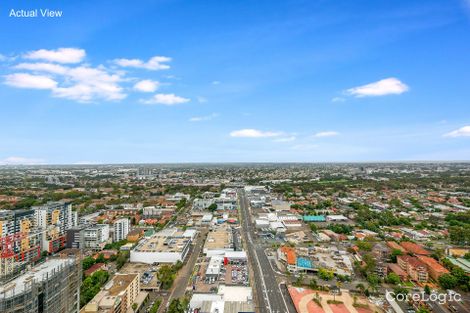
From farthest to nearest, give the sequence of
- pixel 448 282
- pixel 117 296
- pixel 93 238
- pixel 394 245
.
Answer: pixel 93 238 < pixel 394 245 < pixel 448 282 < pixel 117 296

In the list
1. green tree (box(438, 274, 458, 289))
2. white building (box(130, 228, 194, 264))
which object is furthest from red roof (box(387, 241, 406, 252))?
white building (box(130, 228, 194, 264))

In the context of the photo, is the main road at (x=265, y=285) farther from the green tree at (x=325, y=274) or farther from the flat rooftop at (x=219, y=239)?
the green tree at (x=325, y=274)

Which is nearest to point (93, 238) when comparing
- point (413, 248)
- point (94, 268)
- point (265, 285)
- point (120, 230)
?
point (120, 230)

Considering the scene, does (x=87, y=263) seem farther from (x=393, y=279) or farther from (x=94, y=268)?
(x=393, y=279)

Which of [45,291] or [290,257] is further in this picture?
[290,257]

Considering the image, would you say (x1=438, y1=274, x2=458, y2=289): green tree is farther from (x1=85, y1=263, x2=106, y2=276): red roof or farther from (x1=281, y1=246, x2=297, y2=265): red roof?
(x1=85, y1=263, x2=106, y2=276): red roof

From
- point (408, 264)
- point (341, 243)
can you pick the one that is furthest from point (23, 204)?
point (408, 264)

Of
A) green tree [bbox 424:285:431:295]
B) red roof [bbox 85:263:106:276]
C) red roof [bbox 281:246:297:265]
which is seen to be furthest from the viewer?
red roof [bbox 281:246:297:265]

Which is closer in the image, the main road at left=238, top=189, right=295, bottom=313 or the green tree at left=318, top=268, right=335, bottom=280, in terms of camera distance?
the main road at left=238, top=189, right=295, bottom=313

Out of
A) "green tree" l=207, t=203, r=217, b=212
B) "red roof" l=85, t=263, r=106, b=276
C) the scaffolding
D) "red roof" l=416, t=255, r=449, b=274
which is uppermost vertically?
the scaffolding
